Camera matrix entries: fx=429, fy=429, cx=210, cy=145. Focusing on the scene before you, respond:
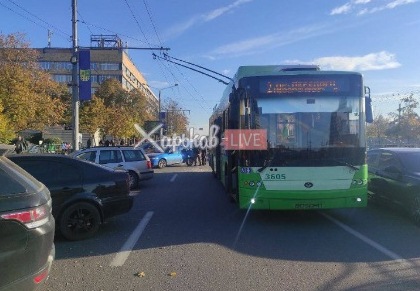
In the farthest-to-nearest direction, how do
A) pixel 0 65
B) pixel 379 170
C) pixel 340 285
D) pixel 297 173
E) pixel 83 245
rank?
1. pixel 0 65
2. pixel 379 170
3. pixel 297 173
4. pixel 83 245
5. pixel 340 285

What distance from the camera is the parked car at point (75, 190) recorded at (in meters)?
7.49

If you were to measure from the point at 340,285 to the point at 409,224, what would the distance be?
14.4 ft

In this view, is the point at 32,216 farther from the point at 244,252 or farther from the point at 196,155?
the point at 196,155

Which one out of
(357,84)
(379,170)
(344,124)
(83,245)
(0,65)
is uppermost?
(0,65)

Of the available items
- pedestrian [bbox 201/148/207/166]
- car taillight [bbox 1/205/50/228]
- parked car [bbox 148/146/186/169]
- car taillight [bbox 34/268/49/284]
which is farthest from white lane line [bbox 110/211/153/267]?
pedestrian [bbox 201/148/207/166]

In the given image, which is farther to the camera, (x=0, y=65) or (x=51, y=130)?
(x=51, y=130)

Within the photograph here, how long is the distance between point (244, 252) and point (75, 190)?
127 inches

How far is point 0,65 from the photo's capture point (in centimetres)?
3466

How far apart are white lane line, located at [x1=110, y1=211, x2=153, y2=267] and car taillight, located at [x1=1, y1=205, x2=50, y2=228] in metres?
2.20

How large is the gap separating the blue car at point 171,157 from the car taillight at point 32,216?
23.3m

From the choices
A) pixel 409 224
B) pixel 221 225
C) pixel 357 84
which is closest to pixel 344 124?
pixel 357 84

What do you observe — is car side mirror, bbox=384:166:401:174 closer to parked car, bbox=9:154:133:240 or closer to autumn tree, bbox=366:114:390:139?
parked car, bbox=9:154:133:240

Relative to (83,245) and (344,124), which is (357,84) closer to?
(344,124)

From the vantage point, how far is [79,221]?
7.63 metres
